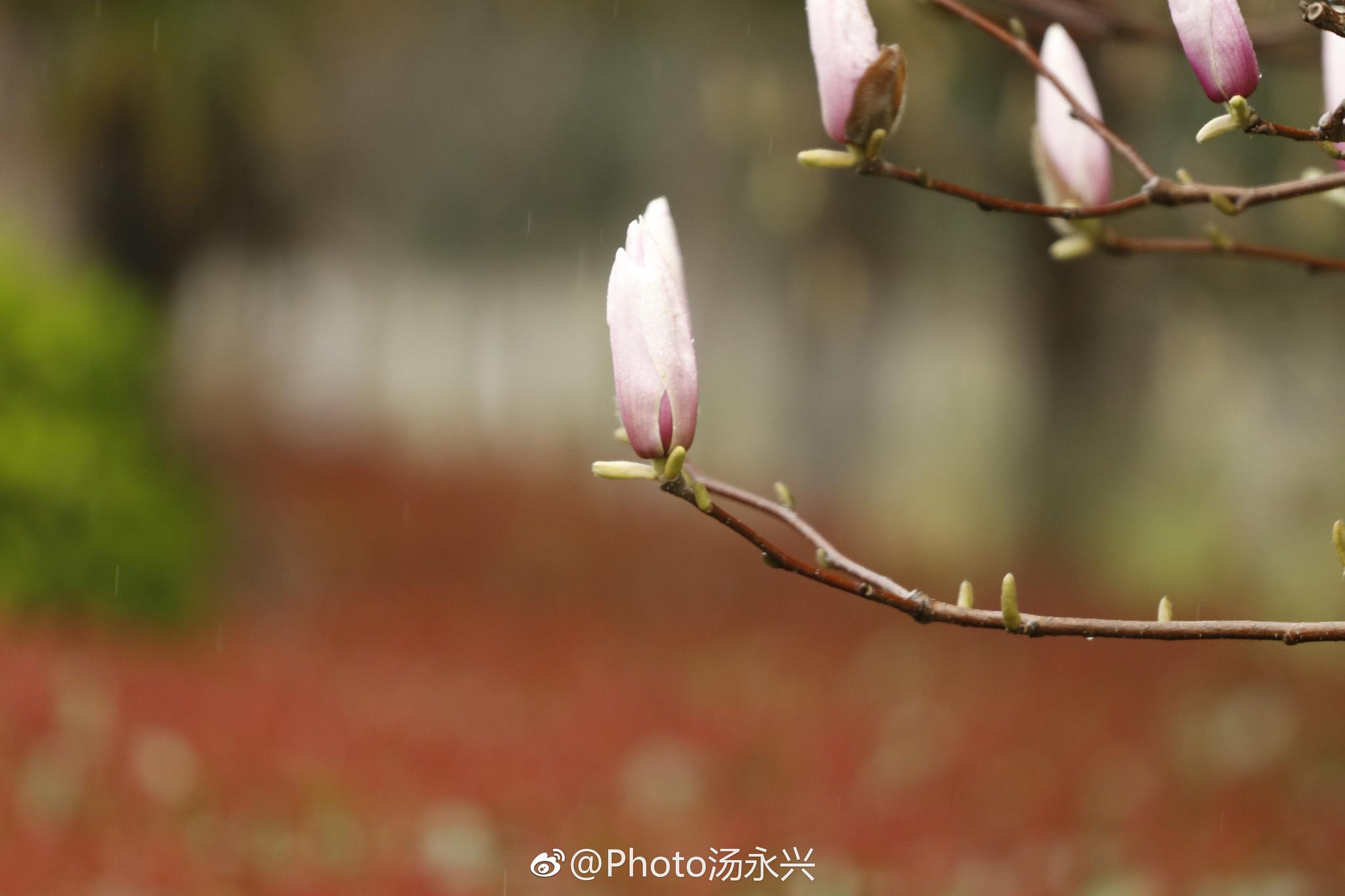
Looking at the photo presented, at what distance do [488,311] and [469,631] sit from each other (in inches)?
329

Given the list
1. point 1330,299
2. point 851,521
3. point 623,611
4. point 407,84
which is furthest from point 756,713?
point 407,84

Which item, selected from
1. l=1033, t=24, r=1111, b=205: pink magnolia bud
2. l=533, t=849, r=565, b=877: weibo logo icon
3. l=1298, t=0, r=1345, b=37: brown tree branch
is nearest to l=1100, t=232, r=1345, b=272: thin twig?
l=1033, t=24, r=1111, b=205: pink magnolia bud

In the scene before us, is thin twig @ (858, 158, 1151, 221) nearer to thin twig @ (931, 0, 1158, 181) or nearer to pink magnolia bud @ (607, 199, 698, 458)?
thin twig @ (931, 0, 1158, 181)

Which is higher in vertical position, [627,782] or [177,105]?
[177,105]

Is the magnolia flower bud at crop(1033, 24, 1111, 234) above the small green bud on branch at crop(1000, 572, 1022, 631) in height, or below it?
above

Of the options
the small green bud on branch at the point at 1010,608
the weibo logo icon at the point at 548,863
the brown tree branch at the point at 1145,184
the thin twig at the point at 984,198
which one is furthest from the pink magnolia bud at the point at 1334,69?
the weibo logo icon at the point at 548,863

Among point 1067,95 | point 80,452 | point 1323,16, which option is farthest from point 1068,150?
point 80,452

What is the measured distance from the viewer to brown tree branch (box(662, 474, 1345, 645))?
0.84 meters

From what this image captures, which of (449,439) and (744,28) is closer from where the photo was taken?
(744,28)

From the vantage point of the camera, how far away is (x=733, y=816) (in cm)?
307

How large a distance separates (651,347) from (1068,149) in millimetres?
553

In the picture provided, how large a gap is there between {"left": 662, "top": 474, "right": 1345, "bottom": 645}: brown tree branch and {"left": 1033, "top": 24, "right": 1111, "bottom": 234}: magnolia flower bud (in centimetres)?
47

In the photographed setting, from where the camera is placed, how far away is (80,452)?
17.3ft

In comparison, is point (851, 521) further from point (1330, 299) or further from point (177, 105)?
point (177, 105)
